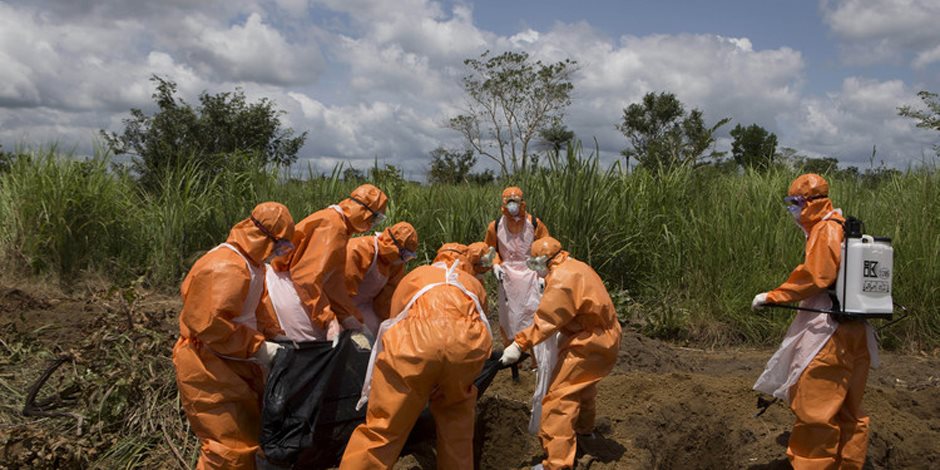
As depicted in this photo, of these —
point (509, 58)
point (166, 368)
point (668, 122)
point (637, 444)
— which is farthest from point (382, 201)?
point (509, 58)

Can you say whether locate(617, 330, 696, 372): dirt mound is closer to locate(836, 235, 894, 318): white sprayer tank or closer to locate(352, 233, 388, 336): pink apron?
locate(352, 233, 388, 336): pink apron

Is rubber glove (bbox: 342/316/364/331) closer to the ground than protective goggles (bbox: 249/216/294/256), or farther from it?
closer to the ground

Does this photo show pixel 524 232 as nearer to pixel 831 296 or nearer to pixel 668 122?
pixel 831 296

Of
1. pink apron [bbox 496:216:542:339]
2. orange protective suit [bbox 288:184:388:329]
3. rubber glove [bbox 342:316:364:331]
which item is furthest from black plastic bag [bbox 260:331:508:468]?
pink apron [bbox 496:216:542:339]

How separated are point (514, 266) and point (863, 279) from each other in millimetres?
3374

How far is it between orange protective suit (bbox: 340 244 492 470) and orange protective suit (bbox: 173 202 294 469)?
59cm

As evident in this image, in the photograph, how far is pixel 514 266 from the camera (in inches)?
273

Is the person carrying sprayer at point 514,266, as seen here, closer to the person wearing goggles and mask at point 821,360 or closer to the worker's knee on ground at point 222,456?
the person wearing goggles and mask at point 821,360

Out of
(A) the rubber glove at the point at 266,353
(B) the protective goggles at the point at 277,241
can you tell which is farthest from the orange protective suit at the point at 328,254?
(A) the rubber glove at the point at 266,353

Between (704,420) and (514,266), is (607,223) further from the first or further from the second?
(704,420)

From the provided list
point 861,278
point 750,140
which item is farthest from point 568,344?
point 750,140

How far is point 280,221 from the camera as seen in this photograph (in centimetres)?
381

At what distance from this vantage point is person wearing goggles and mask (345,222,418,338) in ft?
16.0

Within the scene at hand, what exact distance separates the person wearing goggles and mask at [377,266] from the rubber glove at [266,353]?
1.18m
